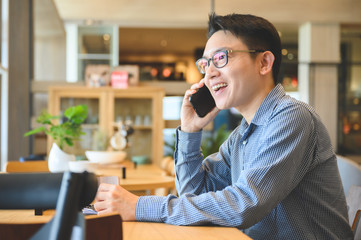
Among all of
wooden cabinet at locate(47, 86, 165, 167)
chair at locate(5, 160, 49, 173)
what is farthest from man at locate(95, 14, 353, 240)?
wooden cabinet at locate(47, 86, 165, 167)

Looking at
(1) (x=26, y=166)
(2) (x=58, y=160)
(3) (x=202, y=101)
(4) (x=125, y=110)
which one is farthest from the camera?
(4) (x=125, y=110)

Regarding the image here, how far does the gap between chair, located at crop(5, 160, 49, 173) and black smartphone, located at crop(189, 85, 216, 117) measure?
170 centimetres

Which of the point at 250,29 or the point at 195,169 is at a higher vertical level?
the point at 250,29

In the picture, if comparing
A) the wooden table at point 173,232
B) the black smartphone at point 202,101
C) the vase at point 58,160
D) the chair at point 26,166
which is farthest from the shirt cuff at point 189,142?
the chair at point 26,166

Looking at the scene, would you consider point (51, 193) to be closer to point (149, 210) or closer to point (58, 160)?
point (149, 210)

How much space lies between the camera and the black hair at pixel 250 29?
1.47 m

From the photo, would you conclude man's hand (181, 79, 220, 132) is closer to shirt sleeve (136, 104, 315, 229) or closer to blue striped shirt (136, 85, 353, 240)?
blue striped shirt (136, 85, 353, 240)

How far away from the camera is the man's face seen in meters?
1.47

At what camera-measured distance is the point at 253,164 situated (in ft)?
4.05

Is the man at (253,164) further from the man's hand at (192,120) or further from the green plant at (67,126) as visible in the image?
the green plant at (67,126)

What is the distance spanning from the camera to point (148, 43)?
13578mm

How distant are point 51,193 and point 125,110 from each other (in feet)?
17.5

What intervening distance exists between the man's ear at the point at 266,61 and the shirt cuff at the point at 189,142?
334mm

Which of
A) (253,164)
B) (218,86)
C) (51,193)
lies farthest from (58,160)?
(51,193)
